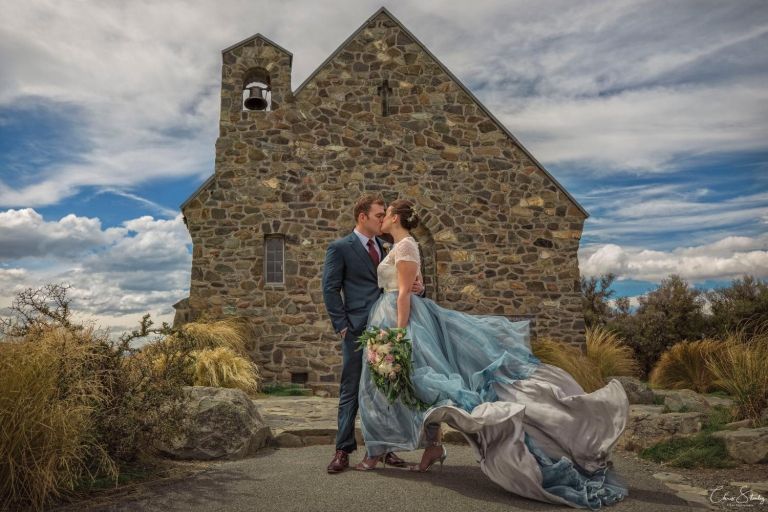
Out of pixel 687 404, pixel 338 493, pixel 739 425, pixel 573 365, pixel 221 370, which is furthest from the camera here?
pixel 573 365

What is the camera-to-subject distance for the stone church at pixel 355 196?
42.8 ft

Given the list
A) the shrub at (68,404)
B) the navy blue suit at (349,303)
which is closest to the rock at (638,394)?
the navy blue suit at (349,303)

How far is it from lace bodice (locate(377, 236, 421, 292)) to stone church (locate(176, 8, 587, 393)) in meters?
8.00

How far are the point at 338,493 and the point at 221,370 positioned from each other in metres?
5.89

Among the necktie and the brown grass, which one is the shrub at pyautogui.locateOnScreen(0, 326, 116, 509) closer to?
the necktie

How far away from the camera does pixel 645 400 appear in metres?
9.59

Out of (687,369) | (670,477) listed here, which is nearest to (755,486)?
(670,477)

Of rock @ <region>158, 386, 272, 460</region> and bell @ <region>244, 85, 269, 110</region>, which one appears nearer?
rock @ <region>158, 386, 272, 460</region>

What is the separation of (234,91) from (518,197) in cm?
656

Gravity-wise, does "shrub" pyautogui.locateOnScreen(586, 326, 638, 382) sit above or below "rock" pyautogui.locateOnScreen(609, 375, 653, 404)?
above

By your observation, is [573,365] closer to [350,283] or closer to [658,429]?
[658,429]

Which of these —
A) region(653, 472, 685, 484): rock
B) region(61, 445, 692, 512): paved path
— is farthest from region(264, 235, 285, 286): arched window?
region(653, 472, 685, 484): rock

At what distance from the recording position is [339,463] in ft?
17.4
